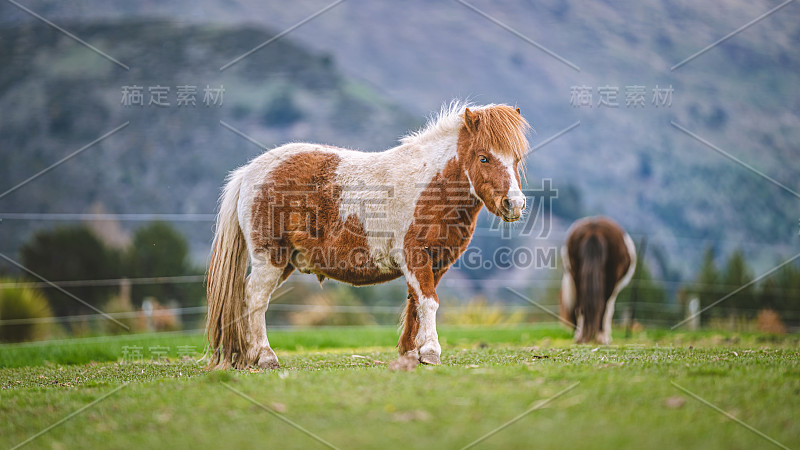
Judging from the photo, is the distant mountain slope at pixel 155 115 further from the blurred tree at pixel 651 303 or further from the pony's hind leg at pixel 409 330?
the pony's hind leg at pixel 409 330

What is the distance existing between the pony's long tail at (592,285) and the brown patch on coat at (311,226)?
4.56 m

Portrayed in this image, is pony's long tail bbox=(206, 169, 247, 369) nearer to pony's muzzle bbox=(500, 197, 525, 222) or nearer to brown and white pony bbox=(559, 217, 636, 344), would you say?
pony's muzzle bbox=(500, 197, 525, 222)

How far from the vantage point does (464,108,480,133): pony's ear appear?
6715 millimetres

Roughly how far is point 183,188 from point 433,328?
45.3m

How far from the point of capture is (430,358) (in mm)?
6242

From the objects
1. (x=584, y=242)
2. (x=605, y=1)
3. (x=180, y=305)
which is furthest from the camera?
(x=605, y=1)

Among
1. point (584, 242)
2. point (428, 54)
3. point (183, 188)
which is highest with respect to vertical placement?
point (428, 54)

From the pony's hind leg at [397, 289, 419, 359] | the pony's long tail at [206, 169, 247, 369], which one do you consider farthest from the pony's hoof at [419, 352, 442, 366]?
the pony's long tail at [206, 169, 247, 369]

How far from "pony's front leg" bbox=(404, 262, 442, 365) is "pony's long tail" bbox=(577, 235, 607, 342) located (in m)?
4.66

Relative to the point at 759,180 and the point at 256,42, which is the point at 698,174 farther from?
the point at 256,42

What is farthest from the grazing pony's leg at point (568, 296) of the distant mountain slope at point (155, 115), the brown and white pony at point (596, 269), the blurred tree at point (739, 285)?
the distant mountain slope at point (155, 115)

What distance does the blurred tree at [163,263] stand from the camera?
20109 millimetres

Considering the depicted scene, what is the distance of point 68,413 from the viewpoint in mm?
4645

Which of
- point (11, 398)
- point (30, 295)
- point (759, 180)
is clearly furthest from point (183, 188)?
point (11, 398)
